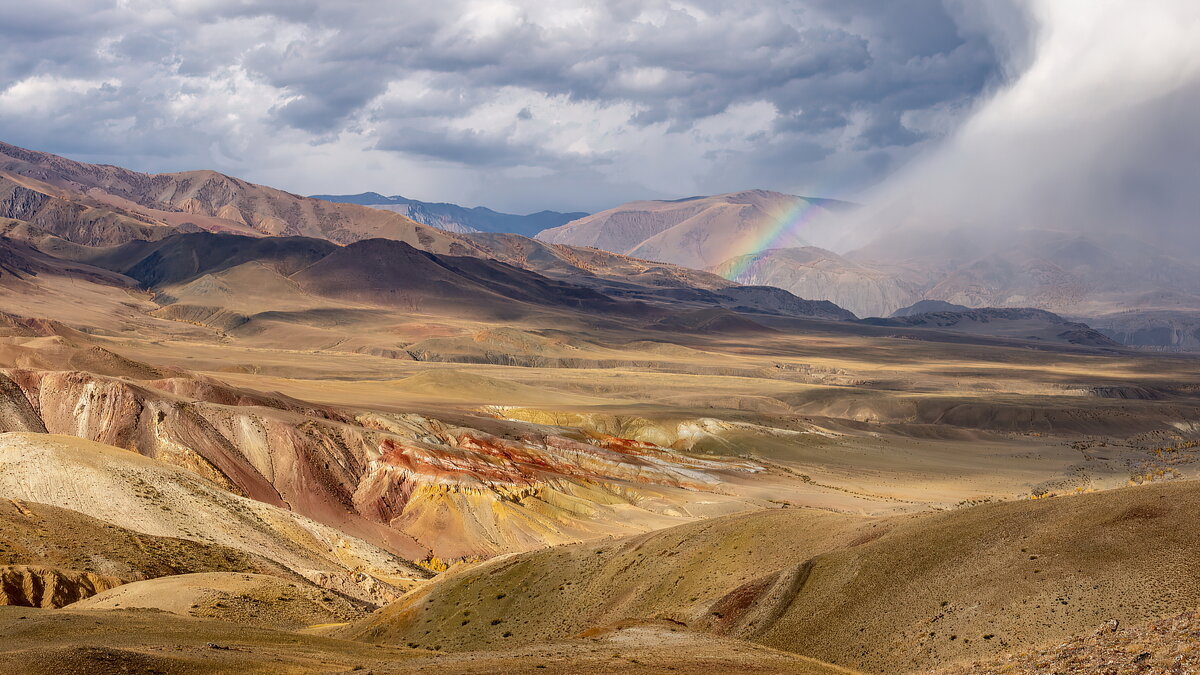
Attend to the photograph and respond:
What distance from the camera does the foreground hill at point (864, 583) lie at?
76.7ft

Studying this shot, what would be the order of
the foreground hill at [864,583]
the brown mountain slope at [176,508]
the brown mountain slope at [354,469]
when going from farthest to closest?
1. the brown mountain slope at [354,469]
2. the brown mountain slope at [176,508]
3. the foreground hill at [864,583]

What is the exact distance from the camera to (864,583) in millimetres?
28375

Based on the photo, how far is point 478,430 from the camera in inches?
3300

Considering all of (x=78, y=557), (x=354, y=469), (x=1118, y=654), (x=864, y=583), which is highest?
(x=1118, y=654)

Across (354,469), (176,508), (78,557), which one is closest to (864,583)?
(78,557)

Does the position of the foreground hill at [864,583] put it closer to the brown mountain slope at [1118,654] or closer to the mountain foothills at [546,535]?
the mountain foothills at [546,535]

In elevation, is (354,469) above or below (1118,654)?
below

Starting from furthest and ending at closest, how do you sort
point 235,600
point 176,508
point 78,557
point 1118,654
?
point 176,508 < point 78,557 < point 235,600 < point 1118,654

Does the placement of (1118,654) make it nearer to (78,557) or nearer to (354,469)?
(78,557)

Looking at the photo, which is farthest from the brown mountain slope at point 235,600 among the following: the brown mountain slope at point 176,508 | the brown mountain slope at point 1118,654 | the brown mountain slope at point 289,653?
the brown mountain slope at point 1118,654

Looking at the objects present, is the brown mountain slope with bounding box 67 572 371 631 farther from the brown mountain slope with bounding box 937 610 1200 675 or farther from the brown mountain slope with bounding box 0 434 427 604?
the brown mountain slope with bounding box 937 610 1200 675

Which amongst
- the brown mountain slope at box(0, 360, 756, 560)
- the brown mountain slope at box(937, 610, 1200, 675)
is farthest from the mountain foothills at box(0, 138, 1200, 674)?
the brown mountain slope at box(0, 360, 756, 560)

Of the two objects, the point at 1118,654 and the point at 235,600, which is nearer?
the point at 1118,654

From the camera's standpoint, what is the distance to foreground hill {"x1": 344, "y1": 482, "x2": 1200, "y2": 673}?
23375 millimetres
